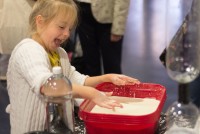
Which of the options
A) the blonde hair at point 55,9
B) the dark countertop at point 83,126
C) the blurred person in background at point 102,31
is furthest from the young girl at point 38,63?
the blurred person in background at point 102,31

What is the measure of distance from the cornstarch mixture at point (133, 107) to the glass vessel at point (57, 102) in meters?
0.11

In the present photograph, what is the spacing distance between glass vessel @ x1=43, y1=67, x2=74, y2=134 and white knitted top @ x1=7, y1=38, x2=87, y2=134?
6cm

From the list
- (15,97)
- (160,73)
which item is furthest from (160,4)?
(15,97)

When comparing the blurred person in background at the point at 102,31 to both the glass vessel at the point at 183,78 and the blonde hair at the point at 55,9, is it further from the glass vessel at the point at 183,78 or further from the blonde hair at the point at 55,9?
the glass vessel at the point at 183,78

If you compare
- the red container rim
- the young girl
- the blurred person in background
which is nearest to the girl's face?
the young girl

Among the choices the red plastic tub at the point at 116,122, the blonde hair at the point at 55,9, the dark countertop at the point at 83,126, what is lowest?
the dark countertop at the point at 83,126

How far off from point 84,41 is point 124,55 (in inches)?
67.7

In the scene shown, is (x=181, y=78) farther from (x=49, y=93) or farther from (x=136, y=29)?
(x=136, y=29)

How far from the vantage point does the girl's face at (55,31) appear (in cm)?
160

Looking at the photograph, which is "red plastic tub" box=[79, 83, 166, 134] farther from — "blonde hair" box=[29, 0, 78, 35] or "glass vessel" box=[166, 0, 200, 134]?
"blonde hair" box=[29, 0, 78, 35]

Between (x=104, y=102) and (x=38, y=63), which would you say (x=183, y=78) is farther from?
(x=38, y=63)

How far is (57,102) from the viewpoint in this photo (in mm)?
1365

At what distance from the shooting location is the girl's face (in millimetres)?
1602

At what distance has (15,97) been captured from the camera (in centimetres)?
163
